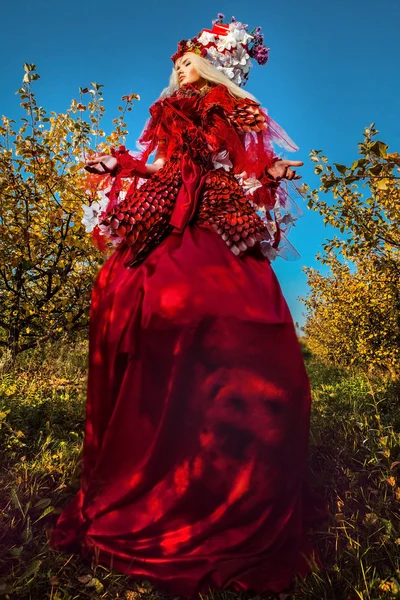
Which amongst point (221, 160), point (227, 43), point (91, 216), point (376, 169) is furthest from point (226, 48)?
point (376, 169)

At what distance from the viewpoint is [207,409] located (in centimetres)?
174

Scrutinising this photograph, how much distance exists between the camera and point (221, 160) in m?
2.29

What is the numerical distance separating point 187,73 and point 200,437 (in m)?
2.15

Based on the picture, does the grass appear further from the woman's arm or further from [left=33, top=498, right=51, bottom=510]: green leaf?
the woman's arm

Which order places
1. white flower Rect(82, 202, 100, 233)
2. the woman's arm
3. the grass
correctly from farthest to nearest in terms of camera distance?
1. white flower Rect(82, 202, 100, 233)
2. the woman's arm
3. the grass

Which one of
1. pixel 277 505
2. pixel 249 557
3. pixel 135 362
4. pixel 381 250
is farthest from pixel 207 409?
pixel 381 250

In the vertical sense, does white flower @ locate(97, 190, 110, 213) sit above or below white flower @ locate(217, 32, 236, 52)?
below

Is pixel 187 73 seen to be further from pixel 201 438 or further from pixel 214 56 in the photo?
pixel 201 438

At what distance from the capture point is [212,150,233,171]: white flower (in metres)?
2.28

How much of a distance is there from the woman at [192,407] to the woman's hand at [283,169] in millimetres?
301

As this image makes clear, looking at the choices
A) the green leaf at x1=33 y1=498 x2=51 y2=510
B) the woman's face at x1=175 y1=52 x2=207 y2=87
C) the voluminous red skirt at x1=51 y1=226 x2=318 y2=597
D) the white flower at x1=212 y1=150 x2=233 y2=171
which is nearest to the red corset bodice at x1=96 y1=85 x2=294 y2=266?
the white flower at x1=212 y1=150 x2=233 y2=171

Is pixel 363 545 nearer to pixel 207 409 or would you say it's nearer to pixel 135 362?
pixel 207 409

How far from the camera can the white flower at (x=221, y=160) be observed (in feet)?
7.48

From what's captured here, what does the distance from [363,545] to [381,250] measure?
3.50m
